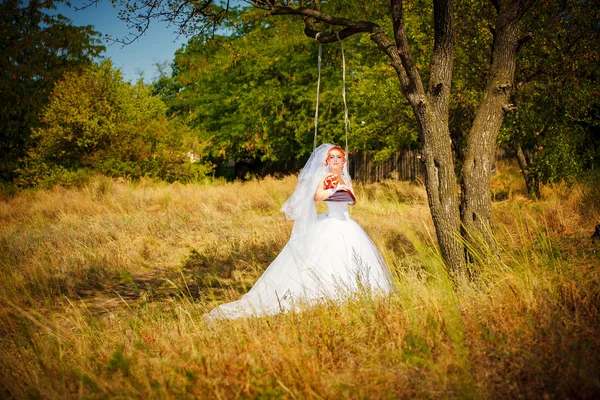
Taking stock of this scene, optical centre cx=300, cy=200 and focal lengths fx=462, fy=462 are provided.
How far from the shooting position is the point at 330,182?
217 inches

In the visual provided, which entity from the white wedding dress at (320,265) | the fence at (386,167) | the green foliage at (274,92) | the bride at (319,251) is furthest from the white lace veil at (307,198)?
the fence at (386,167)

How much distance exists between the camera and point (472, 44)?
38.0 feet

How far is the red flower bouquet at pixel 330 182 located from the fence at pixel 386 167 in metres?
15.8

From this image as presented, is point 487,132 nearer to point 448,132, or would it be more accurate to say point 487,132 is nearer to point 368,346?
point 448,132

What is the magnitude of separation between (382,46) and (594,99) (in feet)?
28.1

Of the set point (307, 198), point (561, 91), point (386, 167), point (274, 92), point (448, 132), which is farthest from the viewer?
point (386, 167)

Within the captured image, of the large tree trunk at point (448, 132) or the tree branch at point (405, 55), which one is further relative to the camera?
the tree branch at point (405, 55)

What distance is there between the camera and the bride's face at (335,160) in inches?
222

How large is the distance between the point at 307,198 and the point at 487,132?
6.84 ft

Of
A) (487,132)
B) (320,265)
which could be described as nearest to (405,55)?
(487,132)

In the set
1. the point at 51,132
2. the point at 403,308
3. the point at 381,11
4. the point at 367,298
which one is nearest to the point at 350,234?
the point at 367,298

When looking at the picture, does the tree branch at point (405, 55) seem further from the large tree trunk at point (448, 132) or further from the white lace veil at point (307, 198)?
the white lace veil at point (307, 198)

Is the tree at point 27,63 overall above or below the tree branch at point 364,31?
above

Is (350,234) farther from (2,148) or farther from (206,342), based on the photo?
(2,148)
